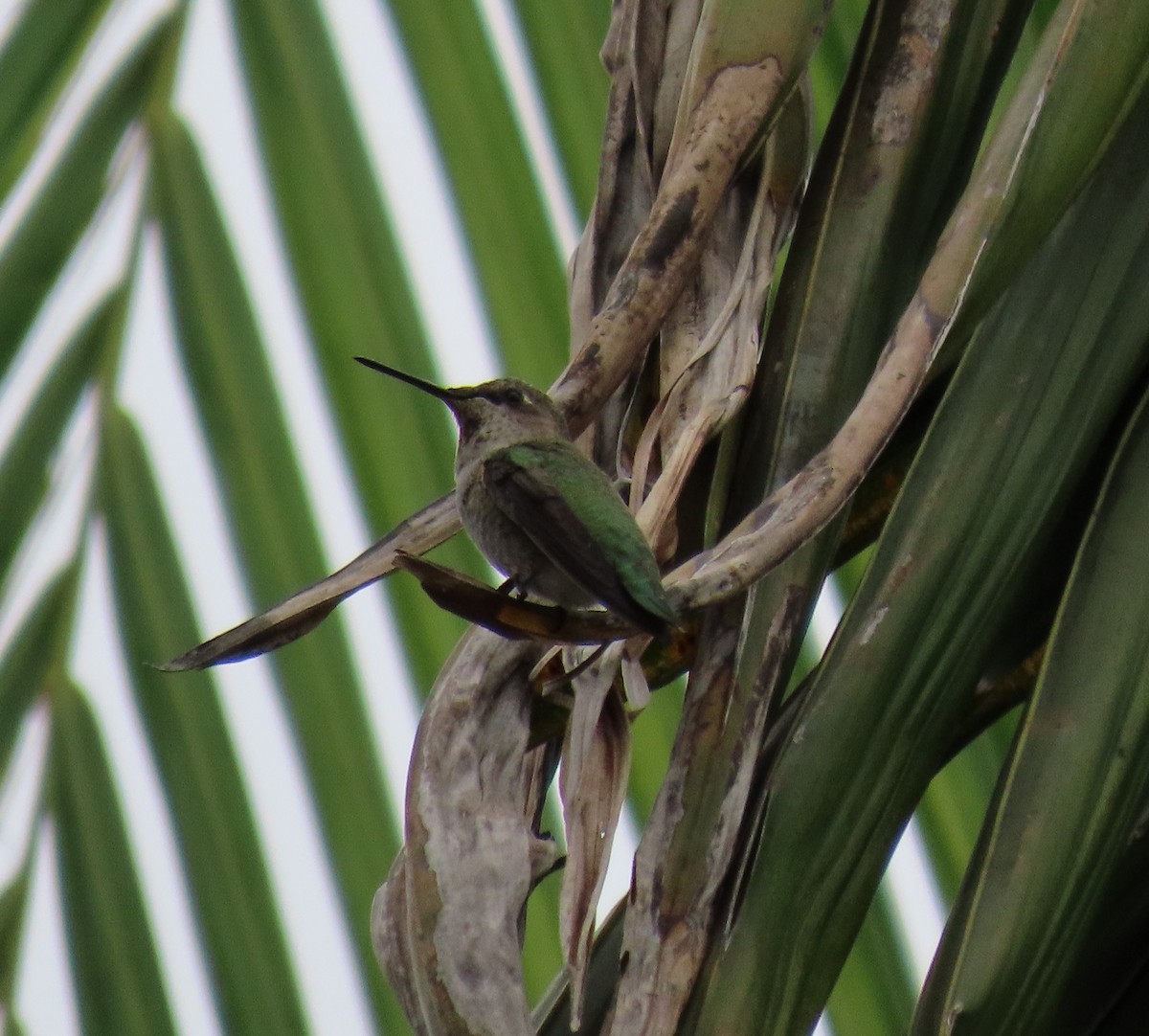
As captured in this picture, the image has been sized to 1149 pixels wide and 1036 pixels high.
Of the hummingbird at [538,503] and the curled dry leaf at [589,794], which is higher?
the hummingbird at [538,503]

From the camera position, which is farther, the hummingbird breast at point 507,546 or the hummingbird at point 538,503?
the hummingbird breast at point 507,546

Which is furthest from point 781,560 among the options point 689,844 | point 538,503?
point 538,503

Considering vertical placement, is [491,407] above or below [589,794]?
above

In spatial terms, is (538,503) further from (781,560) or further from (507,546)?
(781,560)

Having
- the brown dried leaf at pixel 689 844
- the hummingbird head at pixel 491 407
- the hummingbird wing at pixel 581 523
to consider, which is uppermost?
the hummingbird head at pixel 491 407

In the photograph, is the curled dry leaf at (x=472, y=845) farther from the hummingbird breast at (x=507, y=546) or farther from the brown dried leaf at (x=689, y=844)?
the hummingbird breast at (x=507, y=546)

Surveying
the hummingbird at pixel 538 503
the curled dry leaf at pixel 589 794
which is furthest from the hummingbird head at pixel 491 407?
the curled dry leaf at pixel 589 794

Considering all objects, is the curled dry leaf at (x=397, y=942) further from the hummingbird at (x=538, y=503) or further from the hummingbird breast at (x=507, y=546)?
the hummingbird breast at (x=507, y=546)
